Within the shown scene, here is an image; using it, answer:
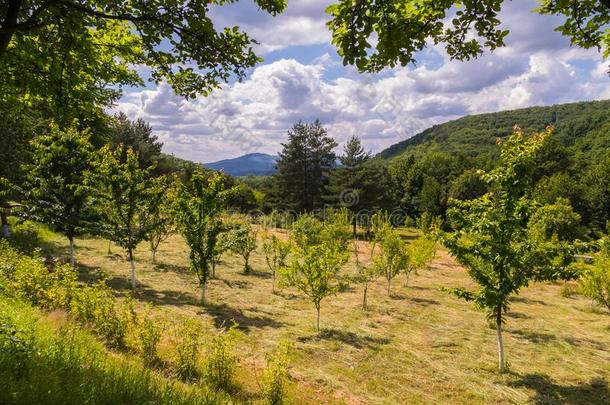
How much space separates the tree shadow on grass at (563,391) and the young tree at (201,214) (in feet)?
37.7

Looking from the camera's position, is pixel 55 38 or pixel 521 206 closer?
pixel 55 38

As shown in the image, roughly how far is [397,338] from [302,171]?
140 ft

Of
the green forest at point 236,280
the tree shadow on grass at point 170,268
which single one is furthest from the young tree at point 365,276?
the tree shadow on grass at point 170,268

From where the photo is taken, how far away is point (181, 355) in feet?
26.0

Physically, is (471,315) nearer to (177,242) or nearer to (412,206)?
(177,242)

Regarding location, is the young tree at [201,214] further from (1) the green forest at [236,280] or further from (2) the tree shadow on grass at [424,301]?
(2) the tree shadow on grass at [424,301]

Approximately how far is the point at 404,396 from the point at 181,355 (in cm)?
549

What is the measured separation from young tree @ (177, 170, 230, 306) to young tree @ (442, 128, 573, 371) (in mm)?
9137

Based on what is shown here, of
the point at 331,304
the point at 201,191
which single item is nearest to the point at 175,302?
the point at 201,191

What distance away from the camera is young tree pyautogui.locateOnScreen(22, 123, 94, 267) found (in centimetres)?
1698

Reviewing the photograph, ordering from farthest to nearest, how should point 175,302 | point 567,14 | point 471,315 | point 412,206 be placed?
1. point 412,206
2. point 471,315
3. point 175,302
4. point 567,14

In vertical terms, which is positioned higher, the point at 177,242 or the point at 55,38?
the point at 55,38

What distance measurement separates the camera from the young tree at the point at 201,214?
50.6 feet

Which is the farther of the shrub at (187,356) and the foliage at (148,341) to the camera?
the foliage at (148,341)
